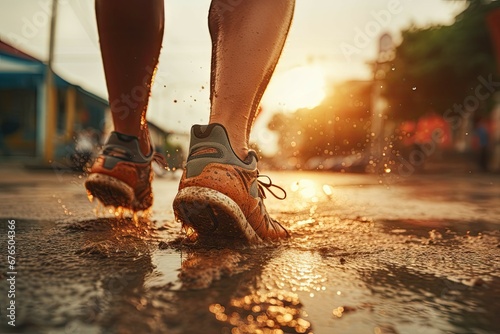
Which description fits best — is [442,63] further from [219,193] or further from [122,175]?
[219,193]

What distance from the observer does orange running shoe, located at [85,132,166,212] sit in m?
1.57

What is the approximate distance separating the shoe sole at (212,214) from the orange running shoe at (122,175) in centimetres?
45

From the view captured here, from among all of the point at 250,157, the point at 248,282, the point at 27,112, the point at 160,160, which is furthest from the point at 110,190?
the point at 27,112

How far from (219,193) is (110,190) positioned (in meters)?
0.57

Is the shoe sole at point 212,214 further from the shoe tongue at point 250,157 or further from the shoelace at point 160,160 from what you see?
the shoelace at point 160,160

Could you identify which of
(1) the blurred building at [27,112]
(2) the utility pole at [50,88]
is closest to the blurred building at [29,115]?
(1) the blurred building at [27,112]

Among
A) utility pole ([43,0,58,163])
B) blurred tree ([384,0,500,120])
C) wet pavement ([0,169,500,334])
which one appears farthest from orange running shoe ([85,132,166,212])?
blurred tree ([384,0,500,120])

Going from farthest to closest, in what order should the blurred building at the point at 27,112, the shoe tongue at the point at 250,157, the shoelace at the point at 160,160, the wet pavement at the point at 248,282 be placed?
the blurred building at the point at 27,112 → the shoelace at the point at 160,160 → the shoe tongue at the point at 250,157 → the wet pavement at the point at 248,282

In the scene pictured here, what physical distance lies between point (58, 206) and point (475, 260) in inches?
68.7

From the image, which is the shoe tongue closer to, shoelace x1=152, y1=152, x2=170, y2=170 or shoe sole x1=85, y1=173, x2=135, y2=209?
shoe sole x1=85, y1=173, x2=135, y2=209

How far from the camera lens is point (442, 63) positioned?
1756 centimetres

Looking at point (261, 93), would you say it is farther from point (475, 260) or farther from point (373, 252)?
point (475, 260)

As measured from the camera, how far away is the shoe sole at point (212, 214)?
3.74 feet

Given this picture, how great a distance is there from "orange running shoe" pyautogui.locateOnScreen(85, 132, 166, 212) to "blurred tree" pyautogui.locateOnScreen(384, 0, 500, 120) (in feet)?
44.0
